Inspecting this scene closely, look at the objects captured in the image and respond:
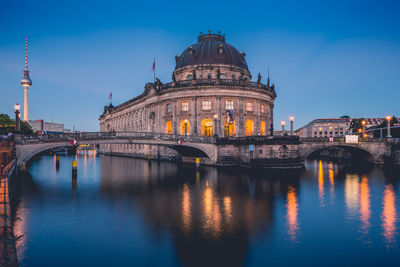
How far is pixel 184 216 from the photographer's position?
18.3 metres

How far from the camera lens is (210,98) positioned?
186 ft

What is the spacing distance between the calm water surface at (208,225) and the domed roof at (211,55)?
41385 millimetres

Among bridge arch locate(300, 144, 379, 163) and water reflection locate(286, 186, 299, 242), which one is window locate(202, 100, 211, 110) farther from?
water reflection locate(286, 186, 299, 242)

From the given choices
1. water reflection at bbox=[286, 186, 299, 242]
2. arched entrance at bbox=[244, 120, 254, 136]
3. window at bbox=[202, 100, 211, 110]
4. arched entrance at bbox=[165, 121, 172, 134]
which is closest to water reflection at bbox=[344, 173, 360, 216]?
water reflection at bbox=[286, 186, 299, 242]

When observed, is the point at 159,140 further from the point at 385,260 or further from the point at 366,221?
the point at 385,260

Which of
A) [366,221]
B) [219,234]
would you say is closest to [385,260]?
[366,221]

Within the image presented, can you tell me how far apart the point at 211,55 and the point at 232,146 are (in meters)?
27.2

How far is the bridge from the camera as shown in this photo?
116 ft

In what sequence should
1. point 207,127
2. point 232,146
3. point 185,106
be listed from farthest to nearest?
point 185,106 < point 207,127 < point 232,146

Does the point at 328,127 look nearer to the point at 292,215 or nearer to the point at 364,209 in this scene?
the point at 364,209

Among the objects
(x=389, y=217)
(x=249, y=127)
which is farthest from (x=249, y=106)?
(x=389, y=217)

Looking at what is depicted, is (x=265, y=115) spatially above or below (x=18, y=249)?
above

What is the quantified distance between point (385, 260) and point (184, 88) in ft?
161

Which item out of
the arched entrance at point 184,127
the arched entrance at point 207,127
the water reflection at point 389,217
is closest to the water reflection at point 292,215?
the water reflection at point 389,217
